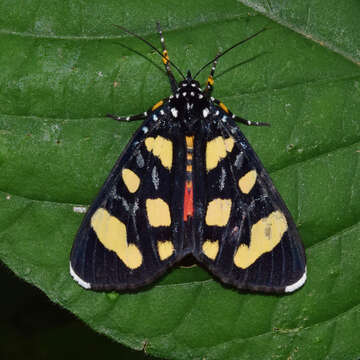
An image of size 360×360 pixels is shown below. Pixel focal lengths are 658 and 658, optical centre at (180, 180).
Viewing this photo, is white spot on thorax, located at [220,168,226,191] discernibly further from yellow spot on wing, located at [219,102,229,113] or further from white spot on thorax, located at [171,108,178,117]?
white spot on thorax, located at [171,108,178,117]

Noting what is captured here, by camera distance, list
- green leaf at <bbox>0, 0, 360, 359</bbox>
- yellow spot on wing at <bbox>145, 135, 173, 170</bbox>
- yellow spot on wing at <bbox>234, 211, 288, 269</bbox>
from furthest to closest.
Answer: yellow spot on wing at <bbox>145, 135, 173, 170</bbox>
yellow spot on wing at <bbox>234, 211, 288, 269</bbox>
green leaf at <bbox>0, 0, 360, 359</bbox>

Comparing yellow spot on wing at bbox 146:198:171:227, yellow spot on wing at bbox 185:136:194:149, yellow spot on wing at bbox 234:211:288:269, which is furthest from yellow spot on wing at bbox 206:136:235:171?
yellow spot on wing at bbox 234:211:288:269

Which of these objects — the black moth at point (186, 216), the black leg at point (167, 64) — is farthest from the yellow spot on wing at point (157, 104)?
the black leg at point (167, 64)

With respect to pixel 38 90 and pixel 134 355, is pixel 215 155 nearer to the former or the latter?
pixel 38 90

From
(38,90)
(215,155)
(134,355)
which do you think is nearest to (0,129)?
(38,90)

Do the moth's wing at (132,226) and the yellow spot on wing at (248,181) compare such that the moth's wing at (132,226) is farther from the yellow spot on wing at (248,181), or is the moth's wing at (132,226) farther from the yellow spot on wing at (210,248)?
the yellow spot on wing at (248,181)

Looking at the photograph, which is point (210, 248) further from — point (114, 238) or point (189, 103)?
point (189, 103)
